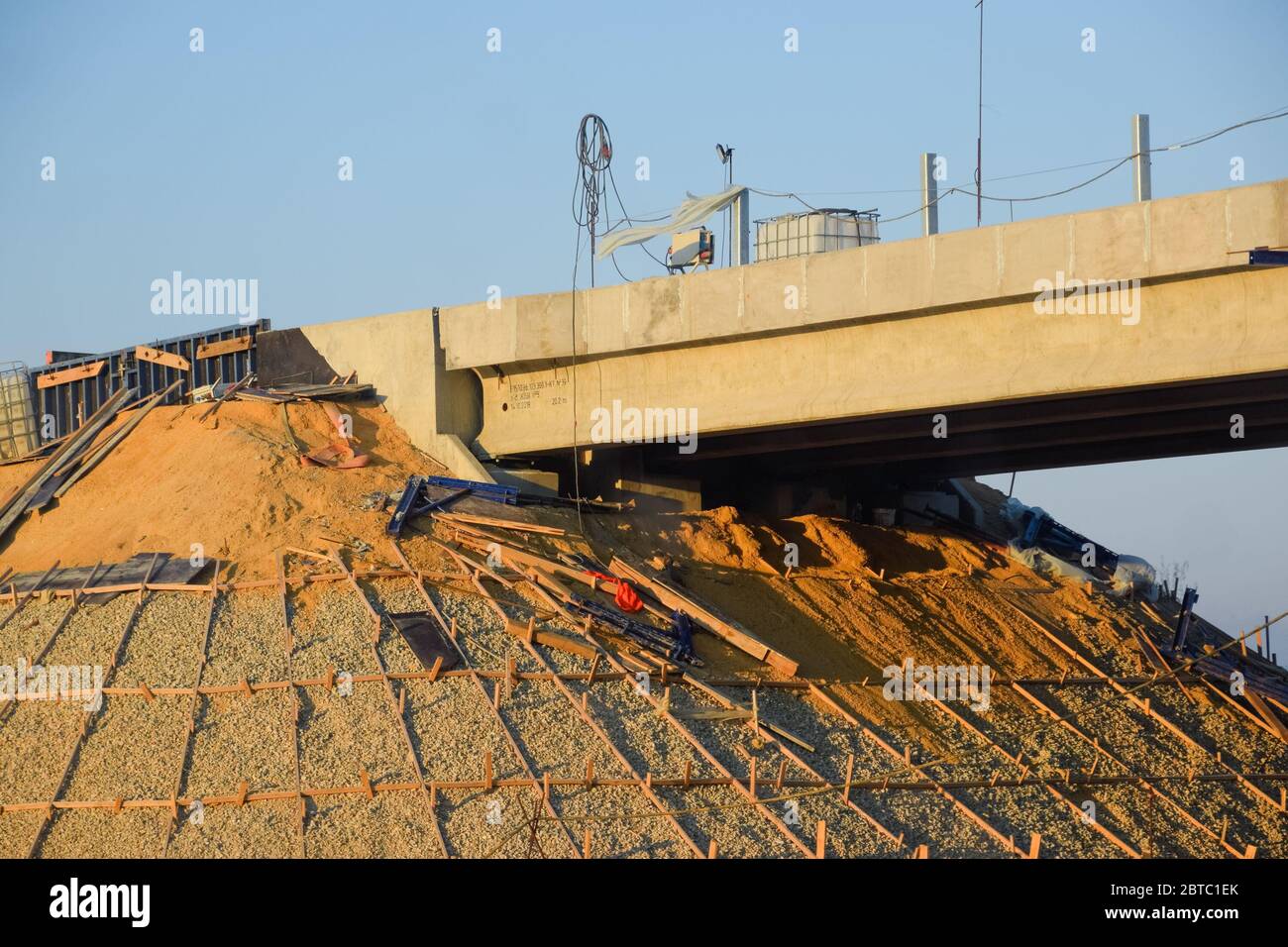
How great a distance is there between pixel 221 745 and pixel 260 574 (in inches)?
168

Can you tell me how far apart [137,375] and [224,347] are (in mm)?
2662

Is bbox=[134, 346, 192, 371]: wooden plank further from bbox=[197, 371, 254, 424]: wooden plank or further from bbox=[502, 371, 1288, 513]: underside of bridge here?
bbox=[502, 371, 1288, 513]: underside of bridge

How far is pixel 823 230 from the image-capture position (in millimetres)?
28547

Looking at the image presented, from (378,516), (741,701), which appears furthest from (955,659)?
(378,516)

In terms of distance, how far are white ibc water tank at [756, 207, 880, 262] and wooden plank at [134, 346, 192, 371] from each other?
13144mm

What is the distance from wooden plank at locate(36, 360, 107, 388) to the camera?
34.5 metres

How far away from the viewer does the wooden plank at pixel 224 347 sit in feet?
107

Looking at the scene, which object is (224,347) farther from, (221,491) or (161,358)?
(221,491)

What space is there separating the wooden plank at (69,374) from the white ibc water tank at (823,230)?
1579 centimetres

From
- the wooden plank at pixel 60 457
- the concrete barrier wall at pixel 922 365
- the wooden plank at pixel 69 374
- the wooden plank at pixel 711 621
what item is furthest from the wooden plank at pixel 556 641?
the wooden plank at pixel 69 374

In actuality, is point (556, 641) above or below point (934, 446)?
below

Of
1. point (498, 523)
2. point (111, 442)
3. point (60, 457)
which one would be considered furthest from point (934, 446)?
point (60, 457)

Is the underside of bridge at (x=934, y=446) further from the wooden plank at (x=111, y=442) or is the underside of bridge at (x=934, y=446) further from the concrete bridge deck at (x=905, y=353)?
the wooden plank at (x=111, y=442)
